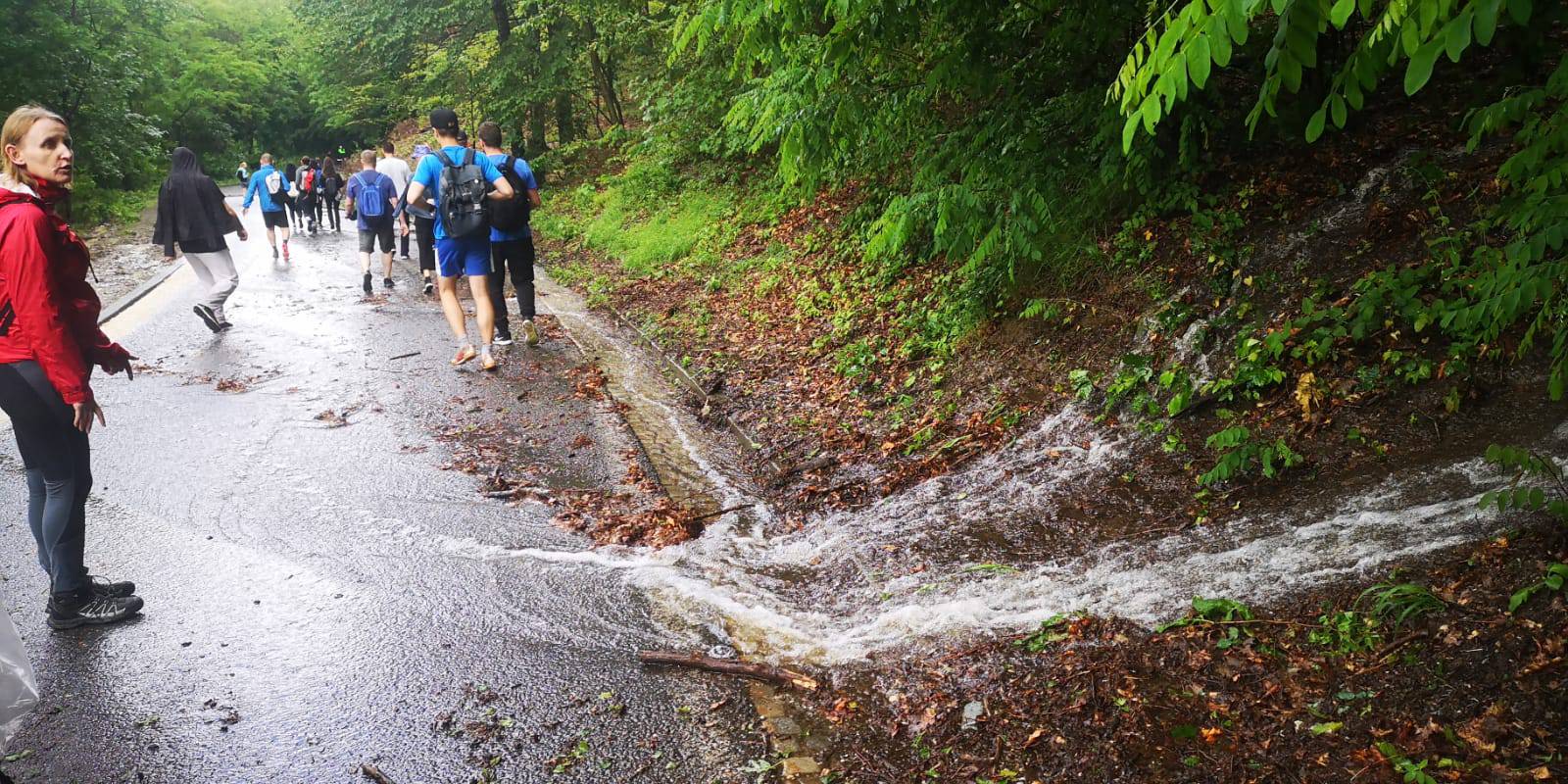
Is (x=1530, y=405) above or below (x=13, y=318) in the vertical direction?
below

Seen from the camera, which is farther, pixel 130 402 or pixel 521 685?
pixel 130 402

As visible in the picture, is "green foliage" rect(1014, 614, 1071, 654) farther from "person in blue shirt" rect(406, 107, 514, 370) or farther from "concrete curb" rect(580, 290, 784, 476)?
"person in blue shirt" rect(406, 107, 514, 370)

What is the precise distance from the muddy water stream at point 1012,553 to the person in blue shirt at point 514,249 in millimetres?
4734

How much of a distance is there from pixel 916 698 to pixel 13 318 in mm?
4503

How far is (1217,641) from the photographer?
393cm

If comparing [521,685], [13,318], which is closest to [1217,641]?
[521,685]

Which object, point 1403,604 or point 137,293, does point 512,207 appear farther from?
point 1403,604

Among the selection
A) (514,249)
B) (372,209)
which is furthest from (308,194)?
(514,249)

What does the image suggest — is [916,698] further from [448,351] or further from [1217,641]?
[448,351]

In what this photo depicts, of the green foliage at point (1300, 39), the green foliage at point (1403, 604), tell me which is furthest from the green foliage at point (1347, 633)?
the green foliage at point (1300, 39)

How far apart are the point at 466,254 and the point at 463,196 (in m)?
0.60

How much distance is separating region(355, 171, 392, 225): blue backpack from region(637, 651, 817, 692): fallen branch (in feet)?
40.1

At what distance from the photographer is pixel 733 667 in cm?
440

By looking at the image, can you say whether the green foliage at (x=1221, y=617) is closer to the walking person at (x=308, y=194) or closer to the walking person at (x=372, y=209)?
the walking person at (x=372, y=209)
